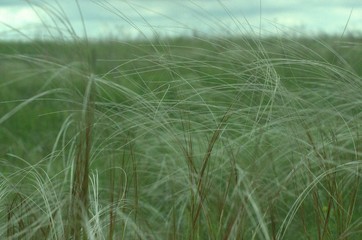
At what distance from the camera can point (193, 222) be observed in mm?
2195

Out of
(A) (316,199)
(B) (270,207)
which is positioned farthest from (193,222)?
(A) (316,199)

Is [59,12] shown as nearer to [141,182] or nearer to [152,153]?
[141,182]

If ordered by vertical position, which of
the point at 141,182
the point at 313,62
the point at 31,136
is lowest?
the point at 31,136

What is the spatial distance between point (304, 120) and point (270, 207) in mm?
373

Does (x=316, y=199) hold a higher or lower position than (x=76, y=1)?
lower

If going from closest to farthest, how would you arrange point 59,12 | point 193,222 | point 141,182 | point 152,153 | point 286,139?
point 59,12 < point 193,222 < point 286,139 < point 141,182 < point 152,153

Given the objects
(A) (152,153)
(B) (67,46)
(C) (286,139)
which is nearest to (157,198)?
(A) (152,153)

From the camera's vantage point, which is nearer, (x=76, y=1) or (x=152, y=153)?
(x=76, y=1)

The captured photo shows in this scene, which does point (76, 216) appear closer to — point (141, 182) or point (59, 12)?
point (59, 12)

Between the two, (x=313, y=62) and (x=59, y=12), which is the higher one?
(x=59, y=12)

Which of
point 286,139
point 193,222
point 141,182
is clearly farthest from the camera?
point 141,182

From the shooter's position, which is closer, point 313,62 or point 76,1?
point 76,1

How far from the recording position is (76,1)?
2051mm

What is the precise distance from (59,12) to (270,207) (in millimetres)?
769
